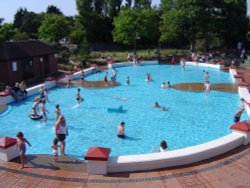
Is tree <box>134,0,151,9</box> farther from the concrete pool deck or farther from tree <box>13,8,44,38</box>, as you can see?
the concrete pool deck

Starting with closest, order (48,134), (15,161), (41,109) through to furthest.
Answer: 1. (15,161)
2. (48,134)
3. (41,109)

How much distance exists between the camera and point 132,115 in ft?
68.0

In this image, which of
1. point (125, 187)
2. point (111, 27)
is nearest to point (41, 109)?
point (125, 187)

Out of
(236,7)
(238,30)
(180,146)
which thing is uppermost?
(236,7)

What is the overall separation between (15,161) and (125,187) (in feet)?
15.6

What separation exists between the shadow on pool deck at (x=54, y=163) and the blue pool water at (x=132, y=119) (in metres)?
2.03

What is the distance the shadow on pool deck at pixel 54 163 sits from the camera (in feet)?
37.8

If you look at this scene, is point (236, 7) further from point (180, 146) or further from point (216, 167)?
point (216, 167)

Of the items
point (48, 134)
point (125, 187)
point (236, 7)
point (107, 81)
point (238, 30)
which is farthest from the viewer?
point (238, 30)

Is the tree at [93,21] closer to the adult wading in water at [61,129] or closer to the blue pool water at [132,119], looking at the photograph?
the blue pool water at [132,119]

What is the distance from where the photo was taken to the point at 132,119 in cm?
1989

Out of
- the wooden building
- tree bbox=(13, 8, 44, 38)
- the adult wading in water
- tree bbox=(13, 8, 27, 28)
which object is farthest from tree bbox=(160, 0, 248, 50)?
tree bbox=(13, 8, 27, 28)

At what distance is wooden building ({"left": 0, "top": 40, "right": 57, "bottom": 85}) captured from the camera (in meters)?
27.1

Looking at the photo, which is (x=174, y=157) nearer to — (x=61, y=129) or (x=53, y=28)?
(x=61, y=129)
